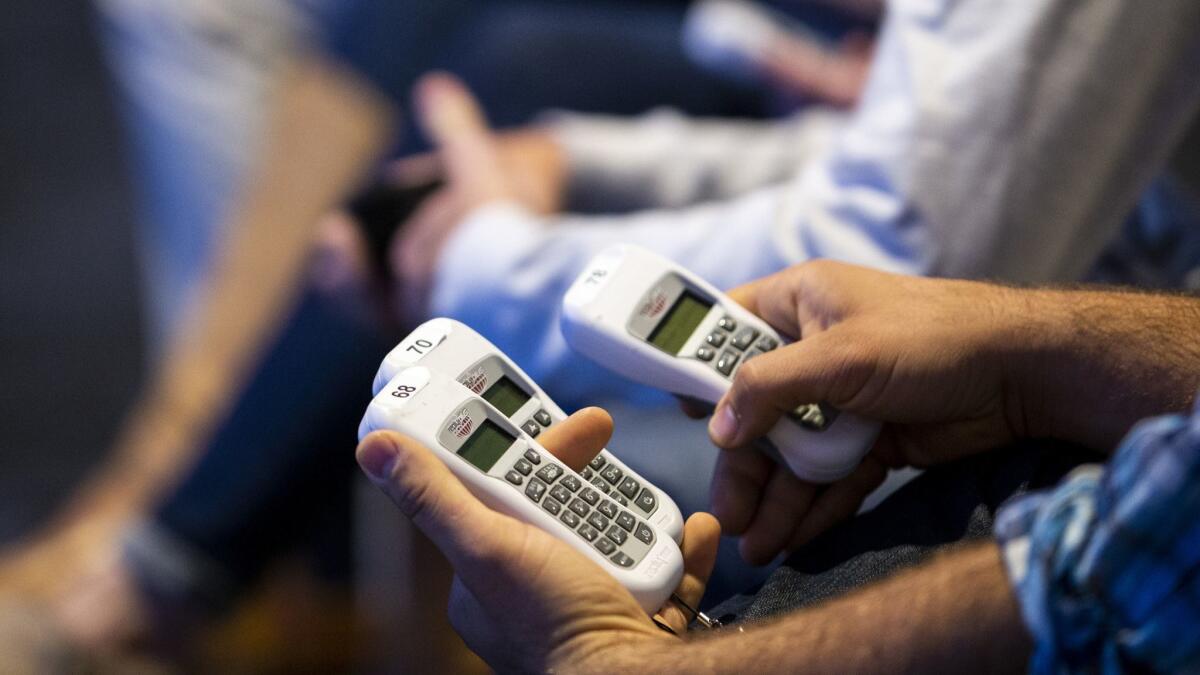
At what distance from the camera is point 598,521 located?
49cm

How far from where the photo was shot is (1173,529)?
1.17ft

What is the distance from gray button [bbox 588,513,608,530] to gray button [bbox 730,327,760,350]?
12cm

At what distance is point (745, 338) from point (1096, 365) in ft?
0.50

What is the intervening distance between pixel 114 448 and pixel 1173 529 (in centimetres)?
119

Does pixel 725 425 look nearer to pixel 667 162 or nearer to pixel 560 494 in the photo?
pixel 560 494

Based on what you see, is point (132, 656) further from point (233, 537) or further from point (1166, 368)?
point (1166, 368)

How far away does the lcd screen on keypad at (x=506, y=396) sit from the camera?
509mm

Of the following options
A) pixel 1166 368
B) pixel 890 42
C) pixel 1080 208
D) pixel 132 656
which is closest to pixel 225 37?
pixel 132 656

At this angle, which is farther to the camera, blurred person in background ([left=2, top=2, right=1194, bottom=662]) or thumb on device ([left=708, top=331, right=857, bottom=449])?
blurred person in background ([left=2, top=2, right=1194, bottom=662])

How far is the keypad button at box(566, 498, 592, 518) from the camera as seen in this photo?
19.1 inches

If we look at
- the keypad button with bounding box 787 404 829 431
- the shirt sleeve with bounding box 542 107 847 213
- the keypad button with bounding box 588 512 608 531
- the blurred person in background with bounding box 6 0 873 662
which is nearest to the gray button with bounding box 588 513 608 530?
the keypad button with bounding box 588 512 608 531

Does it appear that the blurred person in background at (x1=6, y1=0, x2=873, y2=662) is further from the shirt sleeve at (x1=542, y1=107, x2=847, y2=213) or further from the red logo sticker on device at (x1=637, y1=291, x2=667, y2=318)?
the red logo sticker on device at (x1=637, y1=291, x2=667, y2=318)

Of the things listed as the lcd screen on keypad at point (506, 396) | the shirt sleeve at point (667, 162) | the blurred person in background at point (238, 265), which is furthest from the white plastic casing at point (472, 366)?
the shirt sleeve at point (667, 162)

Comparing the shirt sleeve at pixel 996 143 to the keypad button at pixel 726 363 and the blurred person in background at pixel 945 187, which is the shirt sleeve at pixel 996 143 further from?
the keypad button at pixel 726 363
